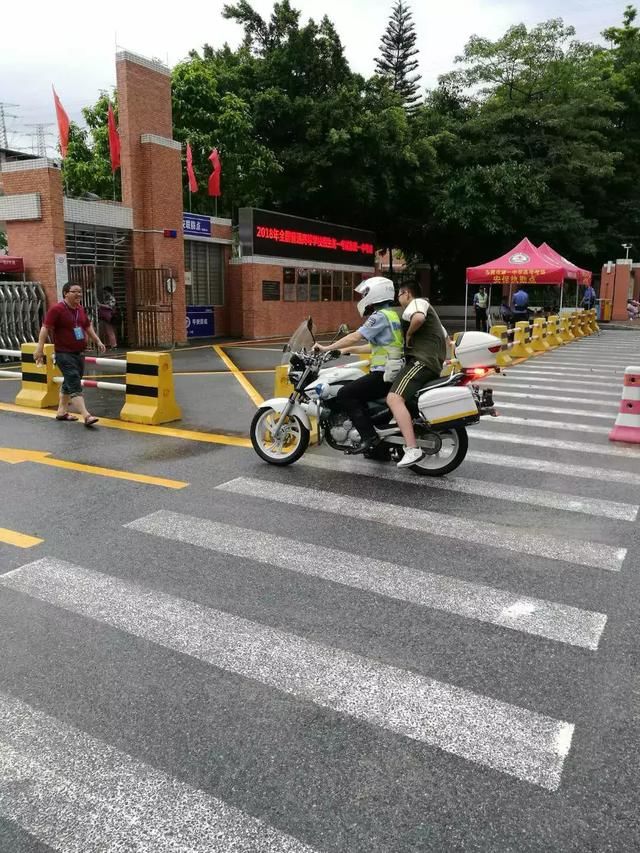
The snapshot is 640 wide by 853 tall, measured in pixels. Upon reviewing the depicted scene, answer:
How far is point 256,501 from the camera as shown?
20.4ft

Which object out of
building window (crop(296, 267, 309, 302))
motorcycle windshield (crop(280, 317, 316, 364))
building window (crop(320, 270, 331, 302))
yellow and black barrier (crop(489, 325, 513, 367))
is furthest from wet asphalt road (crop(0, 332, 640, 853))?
building window (crop(320, 270, 331, 302))

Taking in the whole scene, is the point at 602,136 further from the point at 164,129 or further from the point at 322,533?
the point at 322,533

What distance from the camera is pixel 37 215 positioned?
18.4 metres

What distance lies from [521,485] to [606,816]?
4.43 m

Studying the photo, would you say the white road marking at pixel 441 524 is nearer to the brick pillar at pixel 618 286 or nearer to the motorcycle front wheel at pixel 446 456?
the motorcycle front wheel at pixel 446 456

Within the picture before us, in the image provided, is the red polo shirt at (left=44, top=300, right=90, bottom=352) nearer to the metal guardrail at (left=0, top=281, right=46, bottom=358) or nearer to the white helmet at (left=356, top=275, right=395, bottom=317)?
the white helmet at (left=356, top=275, right=395, bottom=317)

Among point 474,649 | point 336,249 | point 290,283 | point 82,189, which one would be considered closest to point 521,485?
point 474,649

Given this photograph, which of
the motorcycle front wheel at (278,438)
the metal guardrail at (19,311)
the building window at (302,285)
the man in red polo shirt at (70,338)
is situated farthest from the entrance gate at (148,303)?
the motorcycle front wheel at (278,438)

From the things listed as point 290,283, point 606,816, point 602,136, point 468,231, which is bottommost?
point 606,816

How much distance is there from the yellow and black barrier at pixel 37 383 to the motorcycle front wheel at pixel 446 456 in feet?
19.7

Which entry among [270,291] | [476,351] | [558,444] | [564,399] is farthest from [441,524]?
[270,291]

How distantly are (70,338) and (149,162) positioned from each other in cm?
1388

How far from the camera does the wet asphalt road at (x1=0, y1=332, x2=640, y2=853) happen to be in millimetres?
2578

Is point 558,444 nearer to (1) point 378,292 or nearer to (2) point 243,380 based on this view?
(1) point 378,292
